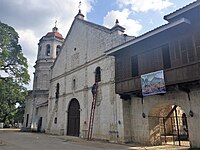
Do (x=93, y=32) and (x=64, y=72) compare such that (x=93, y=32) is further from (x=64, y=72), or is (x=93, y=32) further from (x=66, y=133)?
(x=66, y=133)

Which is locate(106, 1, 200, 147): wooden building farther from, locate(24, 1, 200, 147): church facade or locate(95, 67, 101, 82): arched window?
locate(95, 67, 101, 82): arched window

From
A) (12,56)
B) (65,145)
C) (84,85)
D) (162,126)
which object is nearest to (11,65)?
(12,56)

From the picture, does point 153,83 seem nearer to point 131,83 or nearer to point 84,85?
point 131,83

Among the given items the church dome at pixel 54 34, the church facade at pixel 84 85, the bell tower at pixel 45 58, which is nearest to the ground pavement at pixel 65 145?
the church facade at pixel 84 85

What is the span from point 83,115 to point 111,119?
438 centimetres

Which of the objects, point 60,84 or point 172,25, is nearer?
point 172,25

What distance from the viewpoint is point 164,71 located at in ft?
41.8

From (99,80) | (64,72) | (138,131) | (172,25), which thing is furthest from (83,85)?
(172,25)

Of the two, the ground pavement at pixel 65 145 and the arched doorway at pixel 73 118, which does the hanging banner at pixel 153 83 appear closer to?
the ground pavement at pixel 65 145

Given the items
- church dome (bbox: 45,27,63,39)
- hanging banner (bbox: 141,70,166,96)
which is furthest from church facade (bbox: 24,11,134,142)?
church dome (bbox: 45,27,63,39)

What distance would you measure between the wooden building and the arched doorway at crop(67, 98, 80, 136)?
23.9 ft

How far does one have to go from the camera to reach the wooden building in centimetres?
1167

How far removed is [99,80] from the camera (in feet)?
64.3

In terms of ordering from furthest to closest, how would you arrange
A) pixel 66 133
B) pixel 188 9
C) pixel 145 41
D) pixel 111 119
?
pixel 66 133 < pixel 111 119 < pixel 145 41 < pixel 188 9
